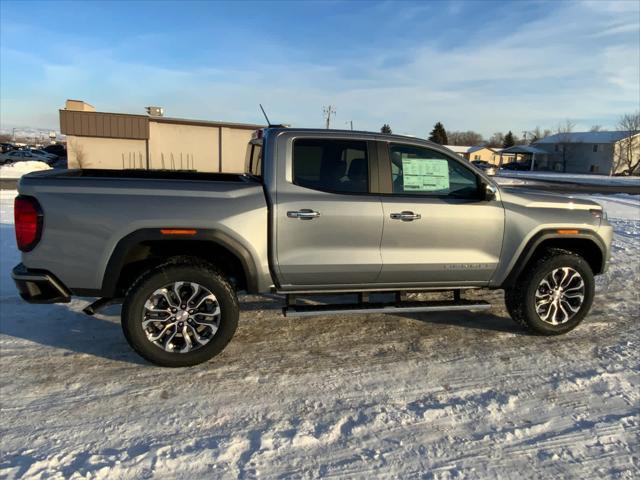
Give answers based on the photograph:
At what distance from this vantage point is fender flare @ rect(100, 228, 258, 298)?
137 inches

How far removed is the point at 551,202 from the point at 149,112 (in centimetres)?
3031

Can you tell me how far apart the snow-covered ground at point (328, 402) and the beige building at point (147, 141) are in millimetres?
26090

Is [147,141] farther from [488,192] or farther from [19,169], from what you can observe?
[488,192]

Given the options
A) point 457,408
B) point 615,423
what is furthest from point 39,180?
point 615,423

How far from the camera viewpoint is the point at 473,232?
4086mm

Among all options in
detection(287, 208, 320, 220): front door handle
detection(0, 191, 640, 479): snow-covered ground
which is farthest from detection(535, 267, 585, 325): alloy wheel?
detection(287, 208, 320, 220): front door handle

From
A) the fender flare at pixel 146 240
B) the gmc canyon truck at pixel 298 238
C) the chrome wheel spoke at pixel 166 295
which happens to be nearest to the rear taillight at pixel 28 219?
the gmc canyon truck at pixel 298 238

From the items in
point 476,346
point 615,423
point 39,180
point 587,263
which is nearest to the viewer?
point 615,423

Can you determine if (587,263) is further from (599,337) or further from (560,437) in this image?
(560,437)

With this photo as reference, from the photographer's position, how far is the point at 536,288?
4277mm

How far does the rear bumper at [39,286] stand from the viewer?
3412 mm

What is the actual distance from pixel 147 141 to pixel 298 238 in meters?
27.9

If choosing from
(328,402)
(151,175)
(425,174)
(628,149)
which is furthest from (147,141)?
(628,149)

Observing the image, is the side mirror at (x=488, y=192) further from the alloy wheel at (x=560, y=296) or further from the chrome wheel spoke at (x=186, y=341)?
the chrome wheel spoke at (x=186, y=341)
